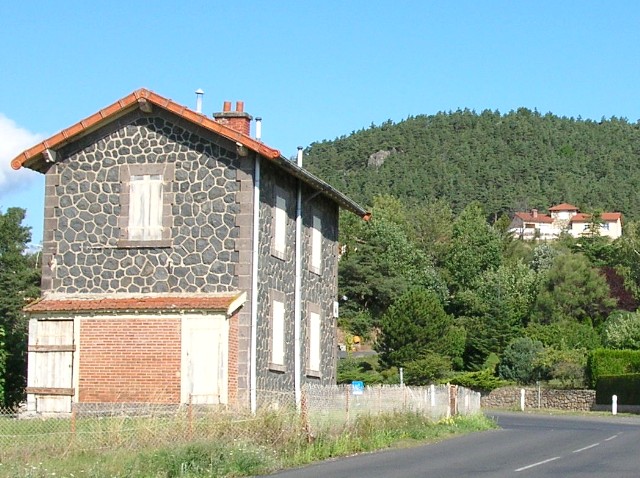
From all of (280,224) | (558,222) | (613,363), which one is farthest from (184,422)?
(558,222)

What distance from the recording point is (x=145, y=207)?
27.4 metres

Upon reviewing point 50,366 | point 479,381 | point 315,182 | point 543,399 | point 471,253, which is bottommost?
point 543,399

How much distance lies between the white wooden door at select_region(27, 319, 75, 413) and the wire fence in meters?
0.49

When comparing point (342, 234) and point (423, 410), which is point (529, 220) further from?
point (423, 410)

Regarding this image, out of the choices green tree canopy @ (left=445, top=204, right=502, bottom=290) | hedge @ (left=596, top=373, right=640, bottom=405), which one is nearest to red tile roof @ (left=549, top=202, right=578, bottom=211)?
green tree canopy @ (left=445, top=204, right=502, bottom=290)

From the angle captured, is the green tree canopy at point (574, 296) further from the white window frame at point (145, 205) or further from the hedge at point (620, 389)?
the white window frame at point (145, 205)

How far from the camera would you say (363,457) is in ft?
71.1

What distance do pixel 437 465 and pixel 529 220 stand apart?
505ft

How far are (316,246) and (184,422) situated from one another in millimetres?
12647

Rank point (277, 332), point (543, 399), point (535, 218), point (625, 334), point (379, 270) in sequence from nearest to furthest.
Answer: point (277, 332), point (543, 399), point (625, 334), point (379, 270), point (535, 218)

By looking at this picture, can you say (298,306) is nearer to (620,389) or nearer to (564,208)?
(620,389)

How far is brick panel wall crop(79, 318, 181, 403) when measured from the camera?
26.2 metres

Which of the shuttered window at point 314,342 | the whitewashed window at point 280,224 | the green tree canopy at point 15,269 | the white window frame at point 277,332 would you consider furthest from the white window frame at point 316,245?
the green tree canopy at point 15,269

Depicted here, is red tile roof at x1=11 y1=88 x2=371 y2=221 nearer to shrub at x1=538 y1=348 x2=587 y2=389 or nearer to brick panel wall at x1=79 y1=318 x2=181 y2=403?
brick panel wall at x1=79 y1=318 x2=181 y2=403
